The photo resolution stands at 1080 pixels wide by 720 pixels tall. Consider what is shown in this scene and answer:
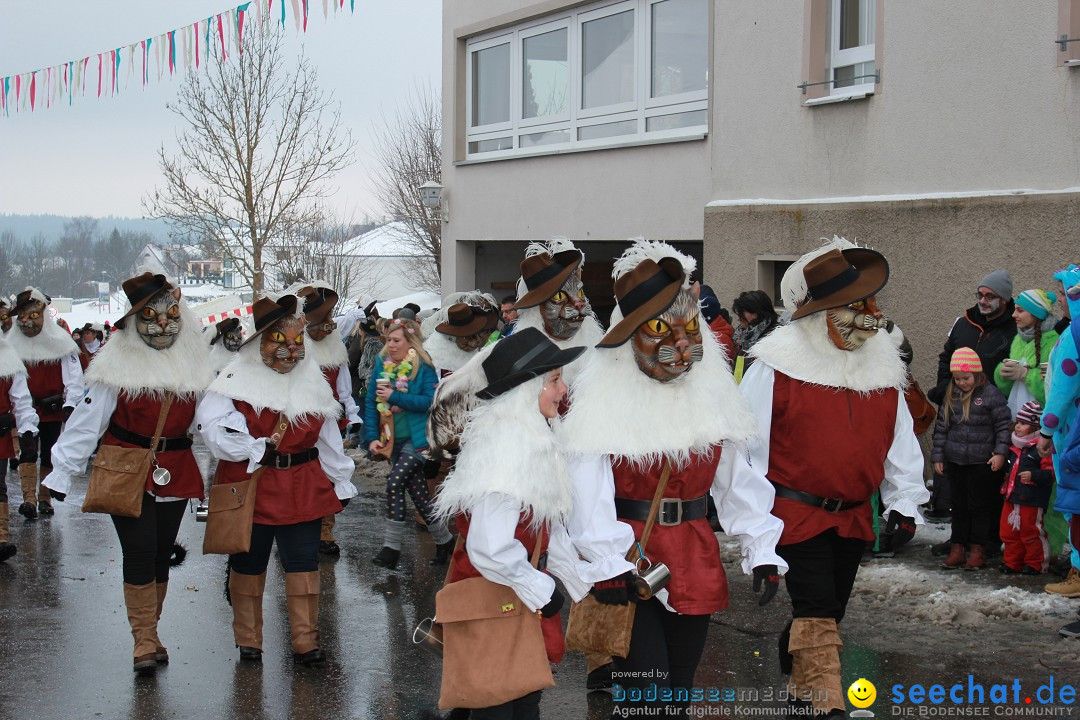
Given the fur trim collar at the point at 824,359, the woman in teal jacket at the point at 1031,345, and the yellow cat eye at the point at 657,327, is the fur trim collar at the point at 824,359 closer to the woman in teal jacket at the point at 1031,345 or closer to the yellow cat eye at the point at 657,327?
the yellow cat eye at the point at 657,327

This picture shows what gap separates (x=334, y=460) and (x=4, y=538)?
4.06 metres

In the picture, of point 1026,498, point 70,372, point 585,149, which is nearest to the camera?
point 1026,498

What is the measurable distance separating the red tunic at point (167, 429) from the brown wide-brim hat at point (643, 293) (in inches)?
114

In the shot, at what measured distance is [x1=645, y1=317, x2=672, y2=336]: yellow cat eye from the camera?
4488 millimetres

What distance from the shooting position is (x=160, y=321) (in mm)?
6531

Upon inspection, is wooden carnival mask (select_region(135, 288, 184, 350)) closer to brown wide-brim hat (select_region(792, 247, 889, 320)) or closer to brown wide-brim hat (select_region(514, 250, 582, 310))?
brown wide-brim hat (select_region(514, 250, 582, 310))

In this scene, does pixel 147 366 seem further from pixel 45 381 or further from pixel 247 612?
pixel 45 381

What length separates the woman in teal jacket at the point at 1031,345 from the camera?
777 cm

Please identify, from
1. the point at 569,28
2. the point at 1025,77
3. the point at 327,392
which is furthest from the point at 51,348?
the point at 1025,77

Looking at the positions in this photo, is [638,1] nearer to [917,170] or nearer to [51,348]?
[917,170]

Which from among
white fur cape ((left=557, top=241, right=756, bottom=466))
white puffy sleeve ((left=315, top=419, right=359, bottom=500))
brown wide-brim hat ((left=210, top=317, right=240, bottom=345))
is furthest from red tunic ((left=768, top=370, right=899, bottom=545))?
brown wide-brim hat ((left=210, top=317, right=240, bottom=345))

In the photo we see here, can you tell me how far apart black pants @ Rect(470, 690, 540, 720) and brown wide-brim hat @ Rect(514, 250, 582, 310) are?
3.99 m

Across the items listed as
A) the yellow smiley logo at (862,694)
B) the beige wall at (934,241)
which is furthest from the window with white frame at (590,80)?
the yellow smiley logo at (862,694)

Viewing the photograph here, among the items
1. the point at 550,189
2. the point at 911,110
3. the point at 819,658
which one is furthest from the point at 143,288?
the point at 550,189
